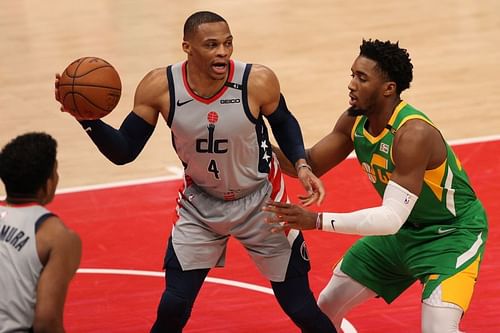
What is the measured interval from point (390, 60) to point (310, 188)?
3.05 feet

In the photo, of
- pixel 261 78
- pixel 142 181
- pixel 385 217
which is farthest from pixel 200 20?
pixel 142 181

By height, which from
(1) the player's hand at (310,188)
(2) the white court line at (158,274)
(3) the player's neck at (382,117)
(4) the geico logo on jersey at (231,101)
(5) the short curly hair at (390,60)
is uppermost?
(5) the short curly hair at (390,60)

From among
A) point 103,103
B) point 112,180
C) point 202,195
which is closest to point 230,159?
point 202,195

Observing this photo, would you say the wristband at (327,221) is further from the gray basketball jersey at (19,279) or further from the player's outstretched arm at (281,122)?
the gray basketball jersey at (19,279)

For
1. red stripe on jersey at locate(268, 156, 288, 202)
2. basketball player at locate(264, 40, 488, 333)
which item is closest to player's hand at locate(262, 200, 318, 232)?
basketball player at locate(264, 40, 488, 333)

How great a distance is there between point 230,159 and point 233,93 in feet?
1.37

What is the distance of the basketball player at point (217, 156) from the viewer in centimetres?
750

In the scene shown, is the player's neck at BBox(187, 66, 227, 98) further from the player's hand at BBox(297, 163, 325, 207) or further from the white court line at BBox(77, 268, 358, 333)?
the white court line at BBox(77, 268, 358, 333)

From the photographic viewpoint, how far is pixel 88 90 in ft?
24.0

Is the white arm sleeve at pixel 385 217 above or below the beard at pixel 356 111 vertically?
below

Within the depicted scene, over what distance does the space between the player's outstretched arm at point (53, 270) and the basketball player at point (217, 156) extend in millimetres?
1669

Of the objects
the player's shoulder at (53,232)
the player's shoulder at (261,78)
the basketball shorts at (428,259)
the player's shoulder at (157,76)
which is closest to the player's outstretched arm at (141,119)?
the player's shoulder at (157,76)

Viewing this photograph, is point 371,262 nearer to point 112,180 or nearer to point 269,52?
point 112,180

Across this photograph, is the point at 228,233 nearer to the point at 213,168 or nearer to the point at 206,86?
the point at 213,168
